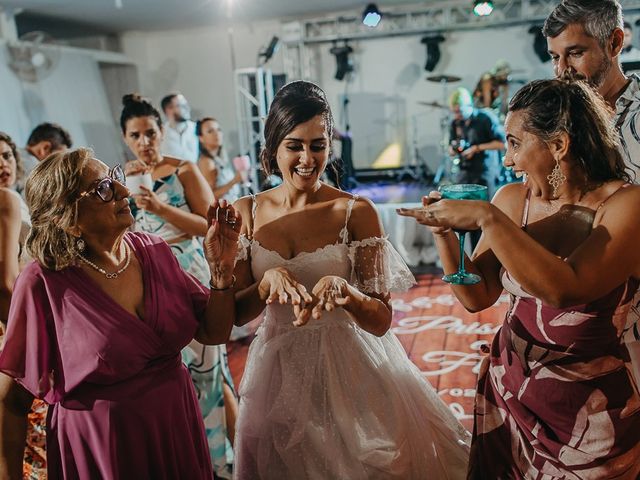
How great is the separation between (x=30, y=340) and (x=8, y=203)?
890 mm

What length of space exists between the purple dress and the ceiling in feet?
25.5

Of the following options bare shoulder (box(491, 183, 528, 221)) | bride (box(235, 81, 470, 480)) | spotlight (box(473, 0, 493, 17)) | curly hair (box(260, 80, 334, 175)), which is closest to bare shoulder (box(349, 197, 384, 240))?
bride (box(235, 81, 470, 480))

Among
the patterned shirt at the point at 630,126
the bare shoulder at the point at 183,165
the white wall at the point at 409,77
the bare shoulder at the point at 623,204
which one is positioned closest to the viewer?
the bare shoulder at the point at 623,204

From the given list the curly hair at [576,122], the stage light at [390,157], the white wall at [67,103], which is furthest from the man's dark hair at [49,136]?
the stage light at [390,157]

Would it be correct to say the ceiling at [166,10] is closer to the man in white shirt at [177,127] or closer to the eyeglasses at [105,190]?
the man in white shirt at [177,127]

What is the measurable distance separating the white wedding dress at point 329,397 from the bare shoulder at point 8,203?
2.77ft

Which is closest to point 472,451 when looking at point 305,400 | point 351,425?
point 351,425

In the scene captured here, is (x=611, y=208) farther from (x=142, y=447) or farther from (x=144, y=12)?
(x=144, y=12)

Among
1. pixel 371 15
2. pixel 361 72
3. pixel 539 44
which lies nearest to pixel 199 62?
pixel 361 72

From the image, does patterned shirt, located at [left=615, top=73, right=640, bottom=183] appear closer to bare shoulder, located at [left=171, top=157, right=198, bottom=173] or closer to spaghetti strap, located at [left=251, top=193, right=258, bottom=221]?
spaghetti strap, located at [left=251, top=193, right=258, bottom=221]

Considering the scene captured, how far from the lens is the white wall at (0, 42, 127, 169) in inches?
306

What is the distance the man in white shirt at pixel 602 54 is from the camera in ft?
5.50

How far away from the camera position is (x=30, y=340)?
51.6 inches

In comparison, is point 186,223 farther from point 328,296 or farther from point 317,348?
point 328,296
